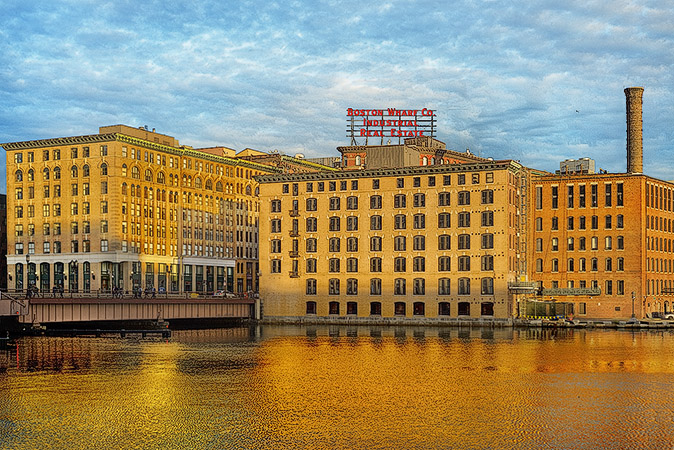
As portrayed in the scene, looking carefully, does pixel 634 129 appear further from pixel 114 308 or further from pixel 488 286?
pixel 114 308

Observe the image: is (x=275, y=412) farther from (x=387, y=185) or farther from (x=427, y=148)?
(x=427, y=148)

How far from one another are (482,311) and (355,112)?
5323cm

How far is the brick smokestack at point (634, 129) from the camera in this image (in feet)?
501

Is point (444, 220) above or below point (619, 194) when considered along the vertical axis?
below

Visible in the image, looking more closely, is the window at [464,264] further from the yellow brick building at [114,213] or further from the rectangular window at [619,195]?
the yellow brick building at [114,213]

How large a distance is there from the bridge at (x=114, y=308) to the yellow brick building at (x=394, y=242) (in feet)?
32.6

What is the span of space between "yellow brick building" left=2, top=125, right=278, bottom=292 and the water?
2958 inches

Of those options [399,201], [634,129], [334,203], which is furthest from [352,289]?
[634,129]

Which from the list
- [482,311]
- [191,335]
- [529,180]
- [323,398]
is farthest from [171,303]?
[323,398]

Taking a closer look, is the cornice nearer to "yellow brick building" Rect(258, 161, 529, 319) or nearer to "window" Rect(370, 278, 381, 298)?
"yellow brick building" Rect(258, 161, 529, 319)

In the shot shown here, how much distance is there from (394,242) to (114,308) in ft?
152

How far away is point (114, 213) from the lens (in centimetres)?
15900

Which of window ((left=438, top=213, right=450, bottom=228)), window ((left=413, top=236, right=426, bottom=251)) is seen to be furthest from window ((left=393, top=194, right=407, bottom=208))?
window ((left=438, top=213, right=450, bottom=228))

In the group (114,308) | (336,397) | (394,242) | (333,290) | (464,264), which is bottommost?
(336,397)
